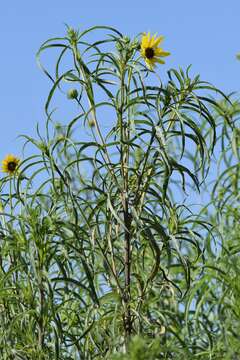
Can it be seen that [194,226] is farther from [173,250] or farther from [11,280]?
[11,280]

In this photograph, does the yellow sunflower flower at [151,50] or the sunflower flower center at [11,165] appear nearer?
the yellow sunflower flower at [151,50]

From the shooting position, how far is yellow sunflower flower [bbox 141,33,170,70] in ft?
9.36

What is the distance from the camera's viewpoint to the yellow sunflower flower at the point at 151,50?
2.85 m

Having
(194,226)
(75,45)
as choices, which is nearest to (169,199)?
(194,226)

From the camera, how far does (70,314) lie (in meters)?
3.03

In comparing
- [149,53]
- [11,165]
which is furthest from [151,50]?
[11,165]

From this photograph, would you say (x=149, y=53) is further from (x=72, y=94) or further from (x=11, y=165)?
(x=11, y=165)

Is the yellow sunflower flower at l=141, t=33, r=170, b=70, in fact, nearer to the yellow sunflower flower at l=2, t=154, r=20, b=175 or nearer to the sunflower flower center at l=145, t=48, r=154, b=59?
the sunflower flower center at l=145, t=48, r=154, b=59

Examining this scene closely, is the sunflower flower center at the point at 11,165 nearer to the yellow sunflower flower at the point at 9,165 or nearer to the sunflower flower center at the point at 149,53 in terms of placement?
the yellow sunflower flower at the point at 9,165

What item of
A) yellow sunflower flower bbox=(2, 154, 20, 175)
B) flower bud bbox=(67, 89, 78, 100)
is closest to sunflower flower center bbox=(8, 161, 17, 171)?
yellow sunflower flower bbox=(2, 154, 20, 175)

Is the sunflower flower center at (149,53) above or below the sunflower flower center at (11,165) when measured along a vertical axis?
below

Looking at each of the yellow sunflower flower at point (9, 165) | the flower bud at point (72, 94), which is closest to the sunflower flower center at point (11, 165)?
the yellow sunflower flower at point (9, 165)

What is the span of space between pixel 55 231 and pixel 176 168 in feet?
1.35

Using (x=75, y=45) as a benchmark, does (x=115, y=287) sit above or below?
below
